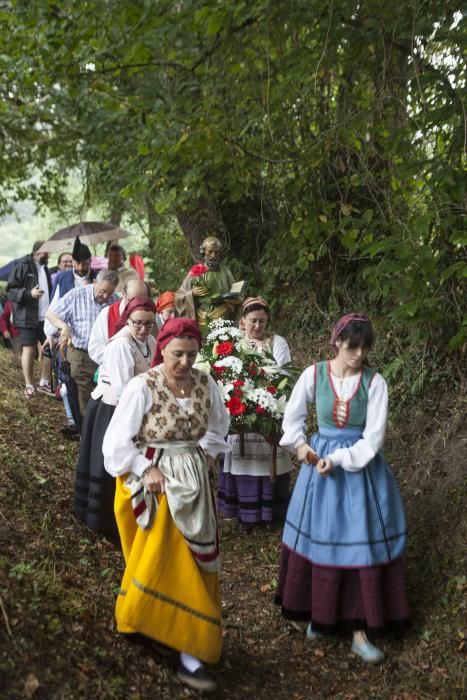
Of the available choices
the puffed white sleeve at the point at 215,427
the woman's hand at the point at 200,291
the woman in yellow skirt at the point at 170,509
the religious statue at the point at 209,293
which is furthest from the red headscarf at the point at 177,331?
the woman's hand at the point at 200,291

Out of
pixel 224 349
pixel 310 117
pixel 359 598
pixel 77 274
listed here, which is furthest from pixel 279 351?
pixel 77 274

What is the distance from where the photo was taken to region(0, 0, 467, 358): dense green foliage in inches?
242

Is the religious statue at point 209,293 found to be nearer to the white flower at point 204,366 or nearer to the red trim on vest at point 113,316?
the white flower at point 204,366

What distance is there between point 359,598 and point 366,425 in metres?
1.13

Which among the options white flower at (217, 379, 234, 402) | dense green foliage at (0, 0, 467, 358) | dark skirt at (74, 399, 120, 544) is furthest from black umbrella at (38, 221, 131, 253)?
white flower at (217, 379, 234, 402)

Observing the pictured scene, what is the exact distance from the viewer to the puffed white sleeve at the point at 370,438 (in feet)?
15.5

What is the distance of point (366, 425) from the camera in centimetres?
484

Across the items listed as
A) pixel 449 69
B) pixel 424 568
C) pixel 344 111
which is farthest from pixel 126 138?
pixel 424 568

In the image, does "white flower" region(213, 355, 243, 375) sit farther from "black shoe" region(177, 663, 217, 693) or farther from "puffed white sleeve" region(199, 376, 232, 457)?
"black shoe" region(177, 663, 217, 693)

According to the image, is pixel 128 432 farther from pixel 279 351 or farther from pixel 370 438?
pixel 279 351

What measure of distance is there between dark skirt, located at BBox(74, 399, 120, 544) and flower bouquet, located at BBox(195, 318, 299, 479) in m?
1.03

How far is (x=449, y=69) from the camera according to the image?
625 centimetres

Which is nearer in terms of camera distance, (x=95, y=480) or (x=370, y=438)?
(x=370, y=438)

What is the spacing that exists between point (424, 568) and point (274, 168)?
19.9 feet
